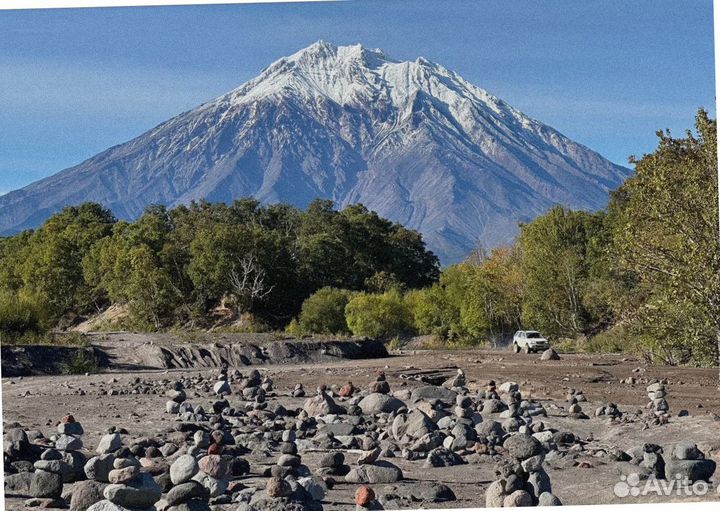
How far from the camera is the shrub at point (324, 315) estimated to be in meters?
46.9

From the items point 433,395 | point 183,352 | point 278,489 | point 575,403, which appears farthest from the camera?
point 183,352

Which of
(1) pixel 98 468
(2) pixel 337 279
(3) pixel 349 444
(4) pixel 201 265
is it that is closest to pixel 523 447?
(3) pixel 349 444

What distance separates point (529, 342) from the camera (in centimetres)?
3678

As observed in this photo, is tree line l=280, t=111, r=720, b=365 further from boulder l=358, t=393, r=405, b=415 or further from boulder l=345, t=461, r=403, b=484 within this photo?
boulder l=345, t=461, r=403, b=484

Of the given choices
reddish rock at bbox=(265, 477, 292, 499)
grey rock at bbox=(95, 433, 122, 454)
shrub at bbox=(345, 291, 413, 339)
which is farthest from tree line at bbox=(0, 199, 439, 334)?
reddish rock at bbox=(265, 477, 292, 499)

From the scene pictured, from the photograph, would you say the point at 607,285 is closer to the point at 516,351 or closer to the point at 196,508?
the point at 516,351

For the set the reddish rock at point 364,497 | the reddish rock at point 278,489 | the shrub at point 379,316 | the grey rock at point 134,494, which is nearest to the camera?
the grey rock at point 134,494

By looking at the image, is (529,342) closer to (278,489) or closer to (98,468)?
(98,468)

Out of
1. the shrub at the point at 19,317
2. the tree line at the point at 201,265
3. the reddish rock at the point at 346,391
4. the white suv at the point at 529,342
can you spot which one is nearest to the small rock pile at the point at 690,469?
the reddish rock at the point at 346,391

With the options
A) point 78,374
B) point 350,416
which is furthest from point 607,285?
point 350,416

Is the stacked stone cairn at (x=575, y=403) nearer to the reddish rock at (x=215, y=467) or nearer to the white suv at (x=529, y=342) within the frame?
the reddish rock at (x=215, y=467)

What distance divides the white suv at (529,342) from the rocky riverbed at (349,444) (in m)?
14.7

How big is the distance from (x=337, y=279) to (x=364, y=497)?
158 feet

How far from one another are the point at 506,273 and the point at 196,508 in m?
39.8
